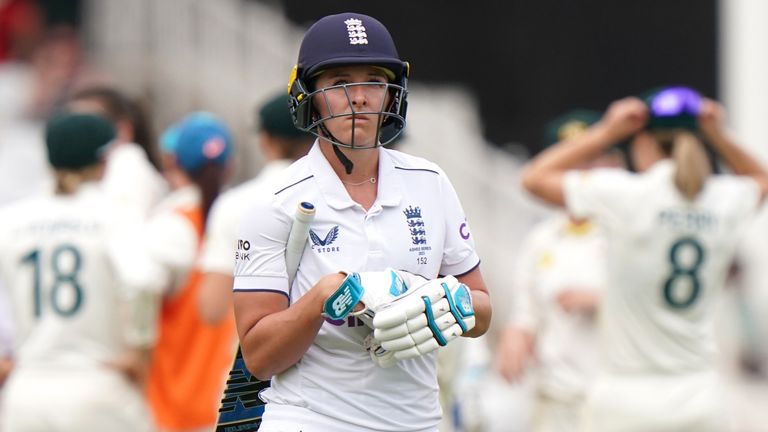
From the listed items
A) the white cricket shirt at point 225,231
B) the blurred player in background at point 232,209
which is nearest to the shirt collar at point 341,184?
the blurred player in background at point 232,209

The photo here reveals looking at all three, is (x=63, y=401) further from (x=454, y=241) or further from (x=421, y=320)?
(x=421, y=320)

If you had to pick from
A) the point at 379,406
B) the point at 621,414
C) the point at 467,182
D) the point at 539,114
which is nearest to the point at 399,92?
the point at 379,406

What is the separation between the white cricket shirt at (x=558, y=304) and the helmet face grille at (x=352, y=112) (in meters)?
4.03

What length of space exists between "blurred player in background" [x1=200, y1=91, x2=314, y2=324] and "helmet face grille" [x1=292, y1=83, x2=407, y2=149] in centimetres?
241

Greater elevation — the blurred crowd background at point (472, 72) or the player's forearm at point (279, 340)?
the blurred crowd background at point (472, 72)

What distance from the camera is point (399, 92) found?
449 centimetres

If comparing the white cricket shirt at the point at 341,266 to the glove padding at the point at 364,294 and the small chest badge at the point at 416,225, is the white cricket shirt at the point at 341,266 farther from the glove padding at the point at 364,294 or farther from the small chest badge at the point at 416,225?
the glove padding at the point at 364,294

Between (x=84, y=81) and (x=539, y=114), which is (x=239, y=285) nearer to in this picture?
(x=84, y=81)

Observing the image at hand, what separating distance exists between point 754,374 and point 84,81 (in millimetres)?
7376

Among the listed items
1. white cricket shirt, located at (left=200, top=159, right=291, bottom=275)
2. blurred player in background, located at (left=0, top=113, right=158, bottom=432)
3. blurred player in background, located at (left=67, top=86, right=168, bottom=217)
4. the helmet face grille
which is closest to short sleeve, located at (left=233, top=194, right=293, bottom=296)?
the helmet face grille

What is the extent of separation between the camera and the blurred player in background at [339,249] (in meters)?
4.35

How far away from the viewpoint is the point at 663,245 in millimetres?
6938

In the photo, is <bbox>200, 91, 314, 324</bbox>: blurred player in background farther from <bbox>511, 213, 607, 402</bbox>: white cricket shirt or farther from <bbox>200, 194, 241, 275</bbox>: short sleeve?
<bbox>511, 213, 607, 402</bbox>: white cricket shirt

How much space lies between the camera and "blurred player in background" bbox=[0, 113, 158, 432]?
23.0 ft
